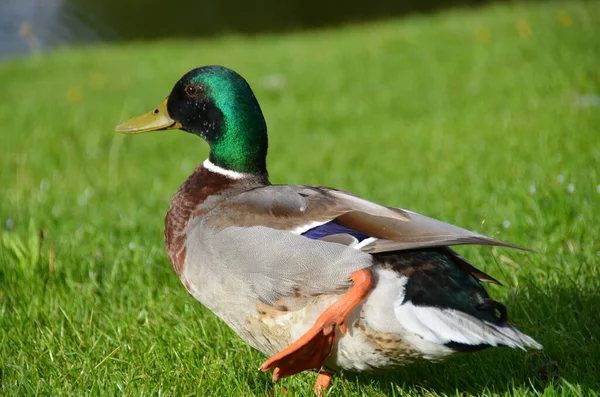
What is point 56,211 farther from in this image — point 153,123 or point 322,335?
point 322,335

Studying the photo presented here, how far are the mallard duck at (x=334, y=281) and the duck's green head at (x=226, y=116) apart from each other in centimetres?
29

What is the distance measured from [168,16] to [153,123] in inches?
713

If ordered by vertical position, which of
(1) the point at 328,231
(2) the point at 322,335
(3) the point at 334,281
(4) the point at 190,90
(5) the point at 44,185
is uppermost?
(4) the point at 190,90

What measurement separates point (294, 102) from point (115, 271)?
4919 mm

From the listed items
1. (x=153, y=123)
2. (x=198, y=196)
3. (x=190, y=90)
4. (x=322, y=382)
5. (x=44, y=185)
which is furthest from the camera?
(x=44, y=185)

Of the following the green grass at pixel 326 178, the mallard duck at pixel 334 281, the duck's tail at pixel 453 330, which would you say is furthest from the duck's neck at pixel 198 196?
the duck's tail at pixel 453 330

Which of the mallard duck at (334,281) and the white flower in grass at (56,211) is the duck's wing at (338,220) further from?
the white flower in grass at (56,211)

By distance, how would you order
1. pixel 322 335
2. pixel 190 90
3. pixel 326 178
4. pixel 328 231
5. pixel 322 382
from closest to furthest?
pixel 322 335 < pixel 328 231 < pixel 322 382 < pixel 190 90 < pixel 326 178

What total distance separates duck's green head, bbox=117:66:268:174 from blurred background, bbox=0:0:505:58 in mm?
13017

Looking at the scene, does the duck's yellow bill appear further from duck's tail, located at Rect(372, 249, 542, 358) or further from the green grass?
duck's tail, located at Rect(372, 249, 542, 358)

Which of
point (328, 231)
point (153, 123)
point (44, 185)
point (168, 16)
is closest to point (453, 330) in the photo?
point (328, 231)

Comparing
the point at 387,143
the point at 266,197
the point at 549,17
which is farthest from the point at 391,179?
the point at 549,17

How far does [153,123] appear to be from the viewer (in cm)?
307

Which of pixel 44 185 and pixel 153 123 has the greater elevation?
Result: pixel 153 123
